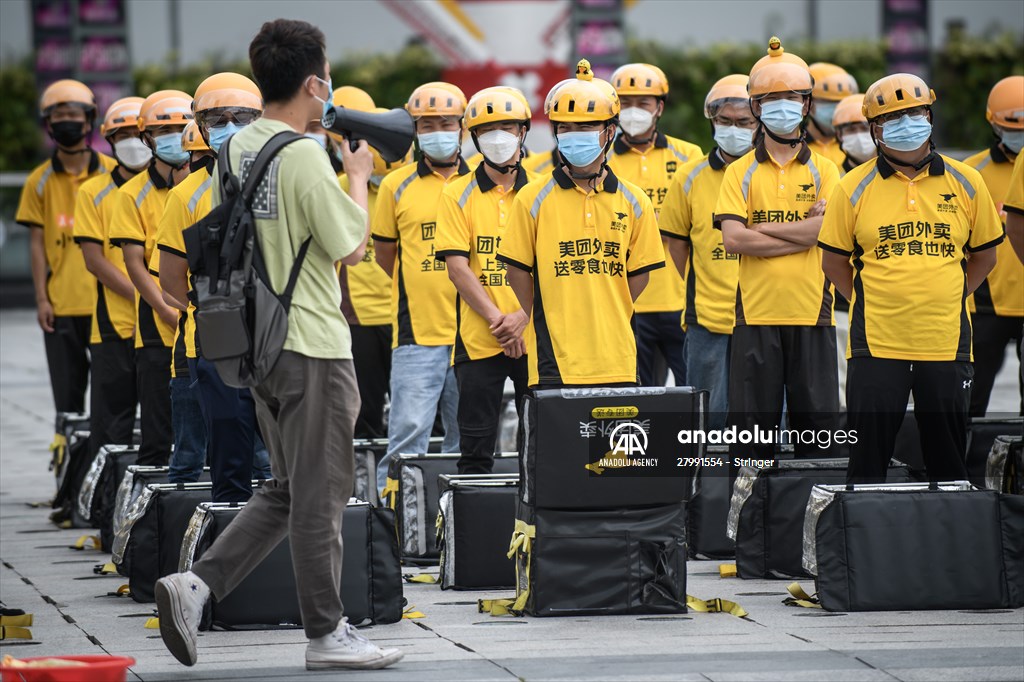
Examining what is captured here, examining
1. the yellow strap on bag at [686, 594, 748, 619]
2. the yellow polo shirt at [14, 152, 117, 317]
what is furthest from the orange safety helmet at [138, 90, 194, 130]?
the yellow strap on bag at [686, 594, 748, 619]

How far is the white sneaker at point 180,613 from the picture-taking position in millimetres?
6293

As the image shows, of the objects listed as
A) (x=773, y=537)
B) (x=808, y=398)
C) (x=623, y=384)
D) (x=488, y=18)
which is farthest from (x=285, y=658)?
(x=488, y=18)

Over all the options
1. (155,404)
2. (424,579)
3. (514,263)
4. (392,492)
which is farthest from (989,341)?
(155,404)

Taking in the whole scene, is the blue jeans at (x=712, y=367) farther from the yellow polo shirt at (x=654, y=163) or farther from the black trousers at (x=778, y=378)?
the black trousers at (x=778, y=378)

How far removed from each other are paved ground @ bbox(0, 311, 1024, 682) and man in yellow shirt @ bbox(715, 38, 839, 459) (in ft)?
3.09

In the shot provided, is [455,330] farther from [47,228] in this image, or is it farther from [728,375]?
[47,228]

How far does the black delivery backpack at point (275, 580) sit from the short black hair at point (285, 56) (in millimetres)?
1915

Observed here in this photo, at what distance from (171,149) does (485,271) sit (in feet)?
5.51

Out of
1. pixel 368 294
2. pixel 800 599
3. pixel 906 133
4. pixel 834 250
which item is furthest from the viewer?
pixel 368 294

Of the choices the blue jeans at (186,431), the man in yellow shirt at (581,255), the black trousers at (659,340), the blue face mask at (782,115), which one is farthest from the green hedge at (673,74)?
the blue jeans at (186,431)

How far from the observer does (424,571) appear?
9.06 metres

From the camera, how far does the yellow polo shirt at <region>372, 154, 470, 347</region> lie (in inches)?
392

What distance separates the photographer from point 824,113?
1215 centimetres

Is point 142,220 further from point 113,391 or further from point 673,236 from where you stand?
point 673,236
